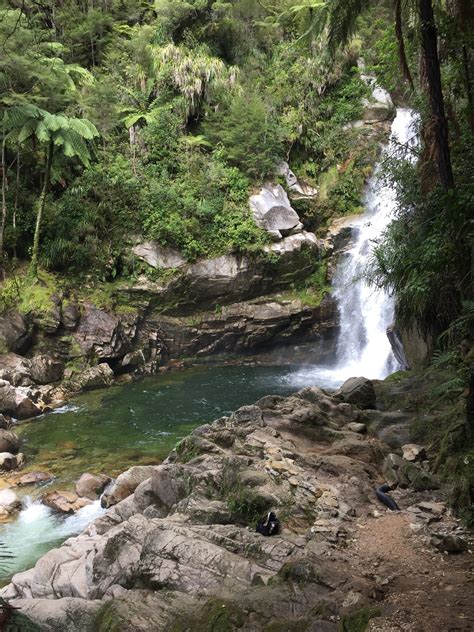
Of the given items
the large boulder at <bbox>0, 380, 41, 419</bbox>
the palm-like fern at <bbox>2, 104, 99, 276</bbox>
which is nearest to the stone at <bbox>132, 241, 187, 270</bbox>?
the palm-like fern at <bbox>2, 104, 99, 276</bbox>

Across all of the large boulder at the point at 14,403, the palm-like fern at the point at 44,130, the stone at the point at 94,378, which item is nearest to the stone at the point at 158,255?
the palm-like fern at the point at 44,130

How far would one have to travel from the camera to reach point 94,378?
15391mm

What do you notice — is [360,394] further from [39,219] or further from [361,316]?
[39,219]

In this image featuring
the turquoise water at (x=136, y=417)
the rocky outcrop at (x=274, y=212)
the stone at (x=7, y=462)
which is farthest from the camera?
the rocky outcrop at (x=274, y=212)

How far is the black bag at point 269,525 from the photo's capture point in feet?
17.0

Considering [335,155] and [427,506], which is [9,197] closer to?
[335,155]

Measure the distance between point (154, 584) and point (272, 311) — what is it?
45.5 ft

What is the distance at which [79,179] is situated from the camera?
18297mm

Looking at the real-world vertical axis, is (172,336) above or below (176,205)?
below

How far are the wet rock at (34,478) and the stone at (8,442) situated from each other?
1.22m

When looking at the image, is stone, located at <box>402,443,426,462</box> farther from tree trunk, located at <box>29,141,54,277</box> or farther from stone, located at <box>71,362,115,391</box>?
tree trunk, located at <box>29,141,54,277</box>

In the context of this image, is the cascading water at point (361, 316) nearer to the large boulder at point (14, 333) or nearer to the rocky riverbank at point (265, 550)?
the large boulder at point (14, 333)

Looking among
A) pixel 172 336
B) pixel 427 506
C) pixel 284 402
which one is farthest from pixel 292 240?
pixel 427 506

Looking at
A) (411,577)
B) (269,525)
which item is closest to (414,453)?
(269,525)
